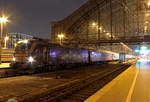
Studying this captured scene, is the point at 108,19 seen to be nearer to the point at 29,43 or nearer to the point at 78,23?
the point at 78,23

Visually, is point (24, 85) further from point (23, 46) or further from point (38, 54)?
point (23, 46)

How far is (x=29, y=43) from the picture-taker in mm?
14195

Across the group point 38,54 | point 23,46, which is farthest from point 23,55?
point 38,54

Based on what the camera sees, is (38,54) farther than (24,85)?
Yes

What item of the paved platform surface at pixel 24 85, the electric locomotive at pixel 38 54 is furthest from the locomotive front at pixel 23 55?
the paved platform surface at pixel 24 85

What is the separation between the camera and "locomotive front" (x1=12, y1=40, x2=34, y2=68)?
13188 mm

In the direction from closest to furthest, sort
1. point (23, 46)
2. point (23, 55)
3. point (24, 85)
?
point (24, 85), point (23, 55), point (23, 46)

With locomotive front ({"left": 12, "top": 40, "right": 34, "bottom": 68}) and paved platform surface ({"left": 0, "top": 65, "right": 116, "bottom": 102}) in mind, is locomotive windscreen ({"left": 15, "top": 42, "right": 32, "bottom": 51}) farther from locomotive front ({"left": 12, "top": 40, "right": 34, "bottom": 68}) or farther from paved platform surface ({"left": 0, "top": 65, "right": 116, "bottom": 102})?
paved platform surface ({"left": 0, "top": 65, "right": 116, "bottom": 102})

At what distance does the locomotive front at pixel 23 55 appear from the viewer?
13.2 metres

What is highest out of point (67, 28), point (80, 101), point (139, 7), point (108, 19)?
point (139, 7)

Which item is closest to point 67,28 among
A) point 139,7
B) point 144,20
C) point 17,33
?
point 139,7

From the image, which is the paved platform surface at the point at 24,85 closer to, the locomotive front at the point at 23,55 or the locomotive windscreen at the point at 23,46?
the locomotive front at the point at 23,55

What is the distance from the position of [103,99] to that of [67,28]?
32194 mm

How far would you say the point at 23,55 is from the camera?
13672mm
